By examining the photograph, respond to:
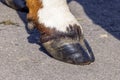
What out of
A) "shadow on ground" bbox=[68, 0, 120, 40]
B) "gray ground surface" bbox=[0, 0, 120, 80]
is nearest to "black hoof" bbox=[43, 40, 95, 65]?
"gray ground surface" bbox=[0, 0, 120, 80]

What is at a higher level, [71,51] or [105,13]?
[71,51]

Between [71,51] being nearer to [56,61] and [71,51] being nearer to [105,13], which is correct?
[56,61]

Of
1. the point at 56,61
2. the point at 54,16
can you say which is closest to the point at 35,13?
the point at 54,16

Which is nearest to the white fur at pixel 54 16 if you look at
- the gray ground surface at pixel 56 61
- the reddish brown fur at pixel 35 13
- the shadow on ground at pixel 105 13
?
the reddish brown fur at pixel 35 13

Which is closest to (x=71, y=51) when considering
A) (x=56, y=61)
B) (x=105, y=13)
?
(x=56, y=61)

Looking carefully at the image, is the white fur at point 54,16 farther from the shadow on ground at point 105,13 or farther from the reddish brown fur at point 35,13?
the shadow on ground at point 105,13

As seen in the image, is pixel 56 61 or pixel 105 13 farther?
pixel 105 13

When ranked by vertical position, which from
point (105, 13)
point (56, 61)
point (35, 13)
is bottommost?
point (105, 13)

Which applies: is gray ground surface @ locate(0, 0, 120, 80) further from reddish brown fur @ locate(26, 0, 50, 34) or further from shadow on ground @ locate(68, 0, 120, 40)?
reddish brown fur @ locate(26, 0, 50, 34)

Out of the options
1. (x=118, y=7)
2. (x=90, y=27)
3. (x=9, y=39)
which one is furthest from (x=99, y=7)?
(x=9, y=39)
